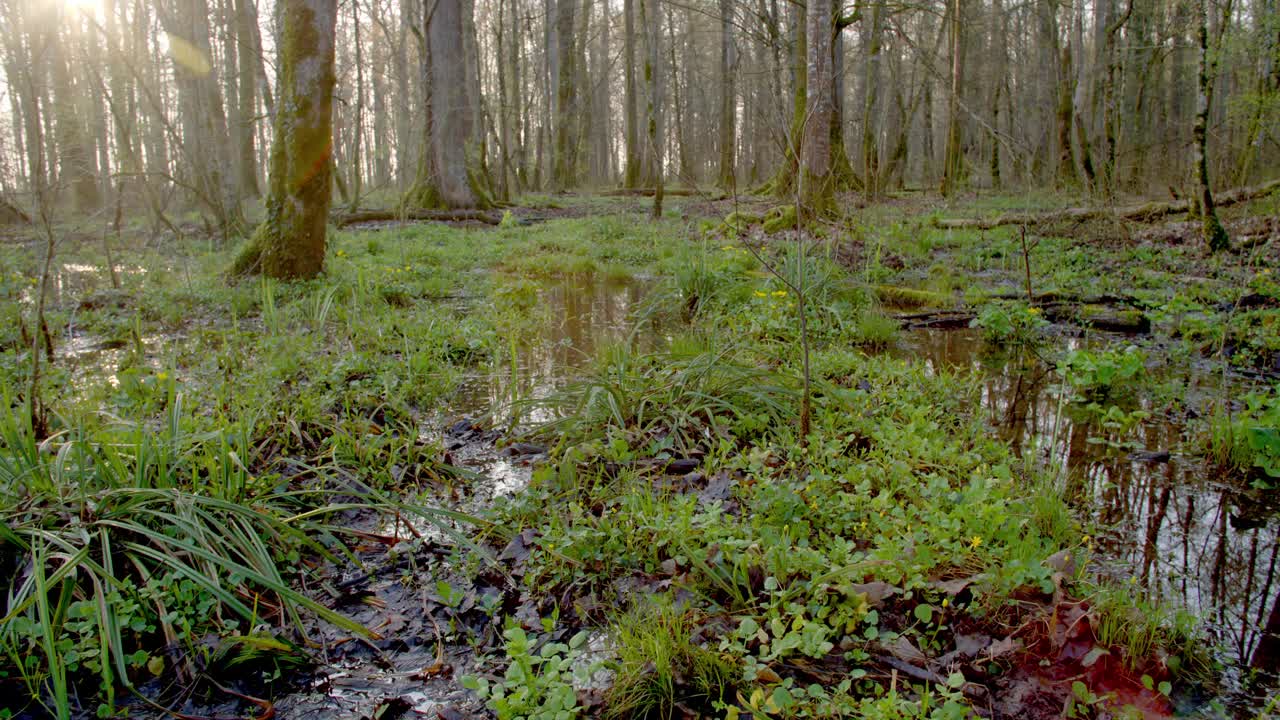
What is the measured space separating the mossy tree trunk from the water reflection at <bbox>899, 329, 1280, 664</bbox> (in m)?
6.16

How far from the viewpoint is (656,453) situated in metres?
3.32

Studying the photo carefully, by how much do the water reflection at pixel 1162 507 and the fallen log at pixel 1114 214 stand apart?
20.1 feet

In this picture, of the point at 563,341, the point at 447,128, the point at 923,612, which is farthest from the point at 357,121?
the point at 923,612

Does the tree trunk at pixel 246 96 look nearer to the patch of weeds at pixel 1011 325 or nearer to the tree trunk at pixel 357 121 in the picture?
the tree trunk at pixel 357 121

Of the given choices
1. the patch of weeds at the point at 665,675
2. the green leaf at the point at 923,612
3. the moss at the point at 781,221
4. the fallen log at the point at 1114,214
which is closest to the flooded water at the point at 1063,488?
the patch of weeds at the point at 665,675

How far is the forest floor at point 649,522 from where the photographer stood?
192 centimetres

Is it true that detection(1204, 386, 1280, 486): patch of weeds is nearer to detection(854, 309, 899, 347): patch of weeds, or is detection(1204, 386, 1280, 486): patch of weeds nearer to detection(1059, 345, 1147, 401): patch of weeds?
detection(1059, 345, 1147, 401): patch of weeds

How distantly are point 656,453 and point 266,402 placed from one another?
1929mm

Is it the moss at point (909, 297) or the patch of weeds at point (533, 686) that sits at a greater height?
the moss at point (909, 297)

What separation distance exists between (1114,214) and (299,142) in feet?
30.6

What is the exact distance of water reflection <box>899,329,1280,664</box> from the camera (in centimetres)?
235

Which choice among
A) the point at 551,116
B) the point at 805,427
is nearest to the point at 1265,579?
the point at 805,427

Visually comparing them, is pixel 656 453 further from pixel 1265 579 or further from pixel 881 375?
pixel 1265 579

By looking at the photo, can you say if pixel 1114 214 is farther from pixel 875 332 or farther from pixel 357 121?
pixel 357 121
